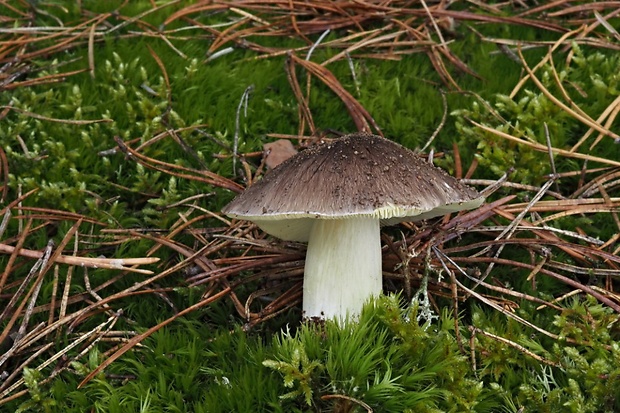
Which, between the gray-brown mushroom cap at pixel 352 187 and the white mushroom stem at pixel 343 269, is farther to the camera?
the white mushroom stem at pixel 343 269

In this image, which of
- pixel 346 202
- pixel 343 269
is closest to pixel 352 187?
pixel 346 202

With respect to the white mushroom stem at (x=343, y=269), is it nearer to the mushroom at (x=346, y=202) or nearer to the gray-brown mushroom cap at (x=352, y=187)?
the mushroom at (x=346, y=202)

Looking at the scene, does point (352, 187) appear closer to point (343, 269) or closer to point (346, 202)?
point (346, 202)

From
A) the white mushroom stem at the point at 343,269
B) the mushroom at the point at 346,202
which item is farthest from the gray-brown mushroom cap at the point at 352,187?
the white mushroom stem at the point at 343,269

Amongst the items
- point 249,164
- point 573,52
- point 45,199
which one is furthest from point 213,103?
point 573,52

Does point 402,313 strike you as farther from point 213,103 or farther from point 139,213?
point 213,103

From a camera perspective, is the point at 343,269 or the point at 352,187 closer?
the point at 352,187

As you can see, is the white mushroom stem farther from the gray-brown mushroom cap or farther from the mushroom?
the gray-brown mushroom cap
